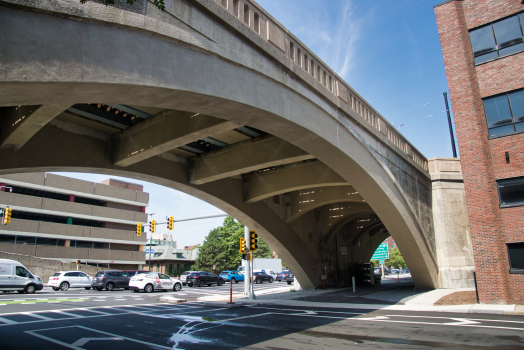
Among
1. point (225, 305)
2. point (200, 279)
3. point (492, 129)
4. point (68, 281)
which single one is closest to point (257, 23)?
point (225, 305)

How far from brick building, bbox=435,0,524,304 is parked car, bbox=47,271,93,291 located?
28696 millimetres

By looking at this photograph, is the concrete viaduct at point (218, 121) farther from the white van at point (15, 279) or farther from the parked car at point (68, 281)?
the parked car at point (68, 281)

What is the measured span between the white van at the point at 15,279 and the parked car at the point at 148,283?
20.8 feet

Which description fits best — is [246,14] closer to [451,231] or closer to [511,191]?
[511,191]

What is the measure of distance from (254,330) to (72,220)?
50472mm

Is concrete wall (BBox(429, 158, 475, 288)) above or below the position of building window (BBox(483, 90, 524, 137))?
below

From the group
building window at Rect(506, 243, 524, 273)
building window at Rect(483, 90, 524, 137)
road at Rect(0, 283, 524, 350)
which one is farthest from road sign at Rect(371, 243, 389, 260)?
road at Rect(0, 283, 524, 350)

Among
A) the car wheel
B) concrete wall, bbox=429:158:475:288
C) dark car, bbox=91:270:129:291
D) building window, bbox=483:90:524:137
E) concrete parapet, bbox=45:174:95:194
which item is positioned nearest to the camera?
building window, bbox=483:90:524:137

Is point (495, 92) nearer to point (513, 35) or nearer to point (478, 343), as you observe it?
point (513, 35)

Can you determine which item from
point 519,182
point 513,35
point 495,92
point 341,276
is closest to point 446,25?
point 513,35

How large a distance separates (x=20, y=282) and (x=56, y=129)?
15344 mm

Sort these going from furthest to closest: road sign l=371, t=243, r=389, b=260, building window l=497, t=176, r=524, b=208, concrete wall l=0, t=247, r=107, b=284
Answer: road sign l=371, t=243, r=389, b=260
concrete wall l=0, t=247, r=107, b=284
building window l=497, t=176, r=524, b=208

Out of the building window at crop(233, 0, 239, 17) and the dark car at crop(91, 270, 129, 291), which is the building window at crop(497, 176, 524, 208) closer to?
the building window at crop(233, 0, 239, 17)

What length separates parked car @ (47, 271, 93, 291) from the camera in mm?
28578
